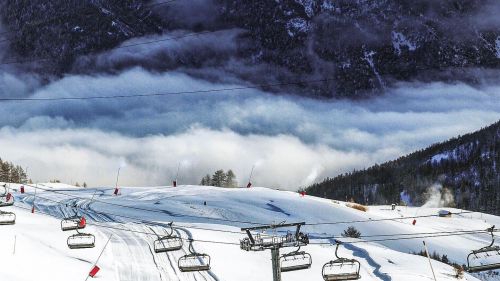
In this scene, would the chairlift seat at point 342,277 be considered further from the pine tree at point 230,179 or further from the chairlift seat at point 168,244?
the pine tree at point 230,179

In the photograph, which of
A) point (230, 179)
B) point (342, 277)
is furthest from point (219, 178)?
point (342, 277)

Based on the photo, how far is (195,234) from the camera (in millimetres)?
62094

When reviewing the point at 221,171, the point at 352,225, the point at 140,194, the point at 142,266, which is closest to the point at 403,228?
the point at 352,225

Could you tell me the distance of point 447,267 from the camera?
204ft

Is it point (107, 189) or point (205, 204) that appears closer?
point (205, 204)

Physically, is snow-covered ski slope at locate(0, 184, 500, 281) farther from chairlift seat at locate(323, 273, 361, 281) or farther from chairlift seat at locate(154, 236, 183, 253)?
chairlift seat at locate(323, 273, 361, 281)

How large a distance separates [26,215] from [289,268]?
41949 mm

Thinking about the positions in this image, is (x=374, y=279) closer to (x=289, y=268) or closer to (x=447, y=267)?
(x=447, y=267)

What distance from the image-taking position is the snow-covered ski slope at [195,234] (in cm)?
4953

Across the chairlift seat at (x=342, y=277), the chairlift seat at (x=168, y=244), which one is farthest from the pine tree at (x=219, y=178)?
the chairlift seat at (x=342, y=277)

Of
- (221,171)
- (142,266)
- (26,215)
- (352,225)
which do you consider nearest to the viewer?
(142,266)

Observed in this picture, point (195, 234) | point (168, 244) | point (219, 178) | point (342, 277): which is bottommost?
point (342, 277)

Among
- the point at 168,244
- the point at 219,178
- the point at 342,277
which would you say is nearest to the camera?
the point at 342,277

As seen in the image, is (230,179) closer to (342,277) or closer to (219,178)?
(219,178)
